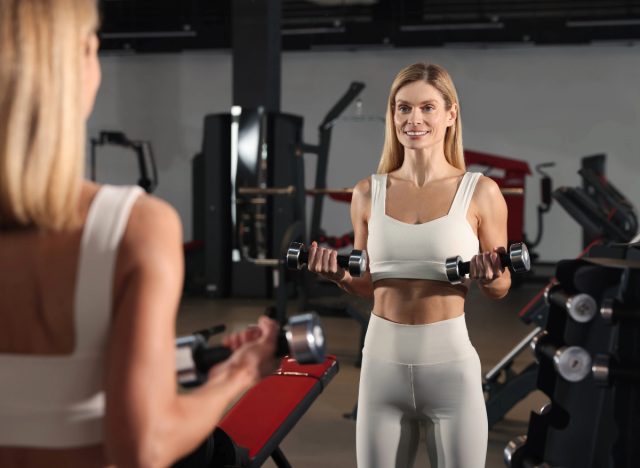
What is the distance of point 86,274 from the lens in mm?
911

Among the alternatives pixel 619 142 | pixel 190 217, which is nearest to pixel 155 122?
pixel 190 217

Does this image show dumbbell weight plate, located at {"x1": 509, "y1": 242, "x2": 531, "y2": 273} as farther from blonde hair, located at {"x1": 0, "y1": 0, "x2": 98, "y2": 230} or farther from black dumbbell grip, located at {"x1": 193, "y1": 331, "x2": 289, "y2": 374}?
blonde hair, located at {"x1": 0, "y1": 0, "x2": 98, "y2": 230}

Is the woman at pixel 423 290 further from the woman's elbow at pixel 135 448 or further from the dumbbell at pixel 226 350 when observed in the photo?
the woman's elbow at pixel 135 448

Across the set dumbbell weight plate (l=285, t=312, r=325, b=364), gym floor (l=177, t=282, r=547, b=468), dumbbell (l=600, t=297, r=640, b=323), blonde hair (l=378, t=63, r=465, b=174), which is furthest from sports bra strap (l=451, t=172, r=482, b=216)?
gym floor (l=177, t=282, r=547, b=468)

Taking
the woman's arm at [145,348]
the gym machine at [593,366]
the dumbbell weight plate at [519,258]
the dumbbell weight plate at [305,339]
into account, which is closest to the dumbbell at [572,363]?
the gym machine at [593,366]

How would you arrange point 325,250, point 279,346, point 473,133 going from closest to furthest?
1. point 279,346
2. point 325,250
3. point 473,133

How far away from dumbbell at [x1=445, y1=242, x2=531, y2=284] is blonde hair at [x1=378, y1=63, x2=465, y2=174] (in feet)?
1.29

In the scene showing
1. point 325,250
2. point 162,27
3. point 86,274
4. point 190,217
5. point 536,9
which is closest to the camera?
point 86,274

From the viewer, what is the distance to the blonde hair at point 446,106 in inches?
86.0

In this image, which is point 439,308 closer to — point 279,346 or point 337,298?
point 279,346

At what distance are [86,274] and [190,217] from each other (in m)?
12.6

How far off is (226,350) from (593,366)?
641 millimetres

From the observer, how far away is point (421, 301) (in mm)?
2127

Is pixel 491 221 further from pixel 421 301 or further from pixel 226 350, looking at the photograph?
pixel 226 350
